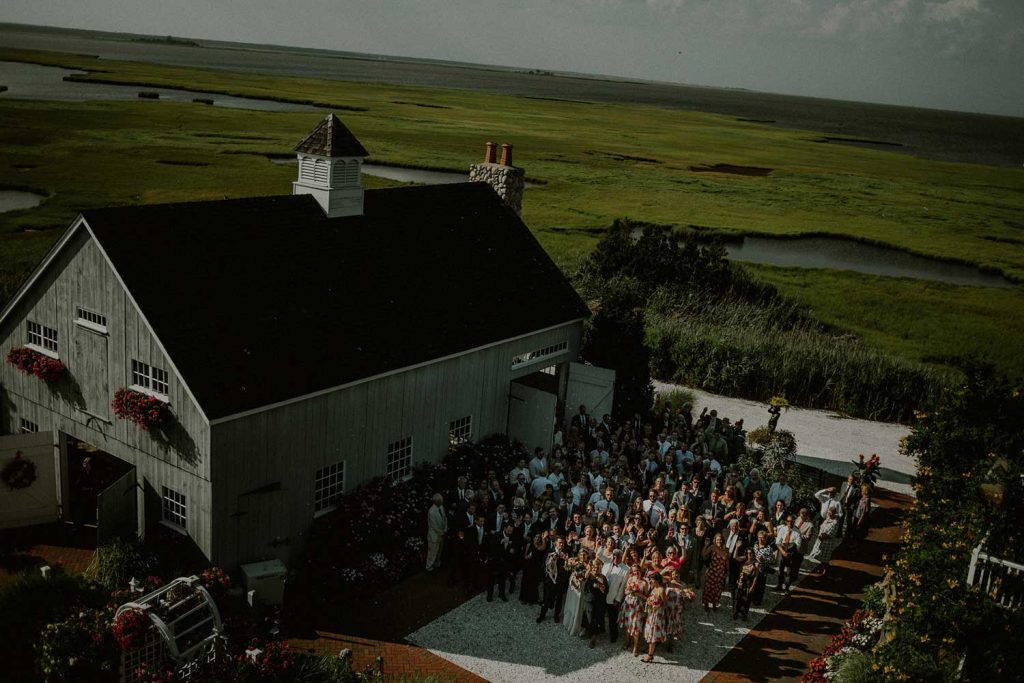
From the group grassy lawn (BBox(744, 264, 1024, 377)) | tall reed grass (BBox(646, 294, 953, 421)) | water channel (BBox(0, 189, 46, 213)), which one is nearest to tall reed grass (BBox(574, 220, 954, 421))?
→ tall reed grass (BBox(646, 294, 953, 421))

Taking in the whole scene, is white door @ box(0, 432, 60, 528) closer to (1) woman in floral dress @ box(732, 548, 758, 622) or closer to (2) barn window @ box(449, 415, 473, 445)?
(2) barn window @ box(449, 415, 473, 445)

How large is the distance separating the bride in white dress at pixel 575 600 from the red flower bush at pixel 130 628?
25.2 ft

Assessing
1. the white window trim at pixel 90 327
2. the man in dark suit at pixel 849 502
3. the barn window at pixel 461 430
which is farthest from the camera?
the barn window at pixel 461 430

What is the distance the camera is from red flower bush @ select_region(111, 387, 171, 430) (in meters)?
16.1

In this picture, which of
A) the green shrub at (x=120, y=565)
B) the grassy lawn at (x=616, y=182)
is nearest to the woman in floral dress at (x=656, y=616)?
the green shrub at (x=120, y=565)

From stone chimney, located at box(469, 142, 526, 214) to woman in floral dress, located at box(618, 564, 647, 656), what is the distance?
49.1 feet

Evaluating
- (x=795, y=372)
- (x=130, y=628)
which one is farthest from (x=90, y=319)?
(x=795, y=372)

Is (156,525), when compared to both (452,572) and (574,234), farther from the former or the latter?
(574,234)

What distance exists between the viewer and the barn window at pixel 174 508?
16781 mm

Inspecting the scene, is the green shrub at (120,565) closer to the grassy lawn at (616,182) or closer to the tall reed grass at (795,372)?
the tall reed grass at (795,372)

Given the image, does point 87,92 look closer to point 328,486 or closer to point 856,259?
point 856,259

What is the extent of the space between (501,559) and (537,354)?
841 cm

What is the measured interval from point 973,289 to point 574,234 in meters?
29.8

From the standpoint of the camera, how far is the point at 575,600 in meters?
16.6
